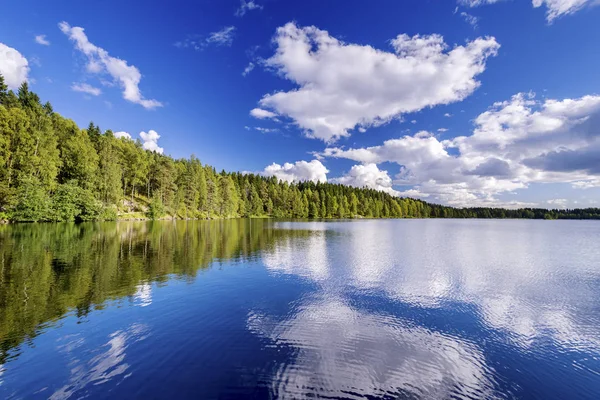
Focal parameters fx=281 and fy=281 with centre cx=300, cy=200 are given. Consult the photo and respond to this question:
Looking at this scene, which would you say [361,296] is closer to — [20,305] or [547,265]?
[20,305]

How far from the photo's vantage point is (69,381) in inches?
363

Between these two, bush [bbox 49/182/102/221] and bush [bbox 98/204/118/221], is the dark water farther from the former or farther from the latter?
bush [bbox 98/204/118/221]

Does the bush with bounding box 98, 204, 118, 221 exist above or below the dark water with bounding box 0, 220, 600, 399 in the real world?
above

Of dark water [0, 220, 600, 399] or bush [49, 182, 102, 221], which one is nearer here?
dark water [0, 220, 600, 399]

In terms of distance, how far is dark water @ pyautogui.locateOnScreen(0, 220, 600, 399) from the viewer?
371 inches

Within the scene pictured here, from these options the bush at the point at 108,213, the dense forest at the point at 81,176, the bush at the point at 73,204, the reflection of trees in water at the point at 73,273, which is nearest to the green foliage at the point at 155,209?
the dense forest at the point at 81,176

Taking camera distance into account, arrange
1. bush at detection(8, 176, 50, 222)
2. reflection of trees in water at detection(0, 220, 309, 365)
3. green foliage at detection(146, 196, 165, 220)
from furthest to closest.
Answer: green foliage at detection(146, 196, 165, 220) < bush at detection(8, 176, 50, 222) < reflection of trees in water at detection(0, 220, 309, 365)

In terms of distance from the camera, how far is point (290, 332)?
13500 millimetres

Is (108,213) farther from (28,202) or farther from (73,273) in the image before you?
(73,273)

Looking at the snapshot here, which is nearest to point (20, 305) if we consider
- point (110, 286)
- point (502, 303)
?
point (110, 286)

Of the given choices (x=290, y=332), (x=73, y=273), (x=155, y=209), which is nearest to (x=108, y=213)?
(x=155, y=209)

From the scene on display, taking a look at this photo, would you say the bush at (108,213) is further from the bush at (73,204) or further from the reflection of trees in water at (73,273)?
the reflection of trees in water at (73,273)

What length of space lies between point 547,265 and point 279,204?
170 meters

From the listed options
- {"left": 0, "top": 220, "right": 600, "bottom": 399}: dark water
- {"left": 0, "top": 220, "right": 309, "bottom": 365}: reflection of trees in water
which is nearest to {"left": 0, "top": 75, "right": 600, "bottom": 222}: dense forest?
{"left": 0, "top": 220, "right": 309, "bottom": 365}: reflection of trees in water
